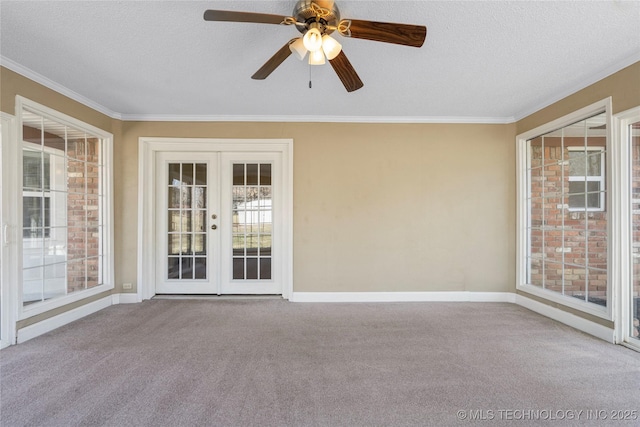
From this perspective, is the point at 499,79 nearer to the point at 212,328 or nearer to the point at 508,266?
the point at 508,266

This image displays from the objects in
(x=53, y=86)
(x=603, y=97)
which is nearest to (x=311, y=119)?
(x=53, y=86)

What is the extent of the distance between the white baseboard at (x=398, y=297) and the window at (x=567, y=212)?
40 centimetres

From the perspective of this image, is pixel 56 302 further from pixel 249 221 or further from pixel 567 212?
pixel 567 212

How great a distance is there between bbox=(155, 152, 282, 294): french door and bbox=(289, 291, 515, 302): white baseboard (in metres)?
0.50

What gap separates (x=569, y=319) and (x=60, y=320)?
5317mm

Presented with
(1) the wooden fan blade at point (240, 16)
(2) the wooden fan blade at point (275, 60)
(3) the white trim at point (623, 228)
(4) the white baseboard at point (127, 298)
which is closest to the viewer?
(1) the wooden fan blade at point (240, 16)

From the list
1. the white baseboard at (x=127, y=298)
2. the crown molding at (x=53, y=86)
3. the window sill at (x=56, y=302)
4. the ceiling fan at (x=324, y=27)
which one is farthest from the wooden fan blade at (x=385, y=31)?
the white baseboard at (x=127, y=298)

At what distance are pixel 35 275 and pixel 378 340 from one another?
11.0ft

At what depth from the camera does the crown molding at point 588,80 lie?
102 inches

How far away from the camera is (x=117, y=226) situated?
13.1 feet

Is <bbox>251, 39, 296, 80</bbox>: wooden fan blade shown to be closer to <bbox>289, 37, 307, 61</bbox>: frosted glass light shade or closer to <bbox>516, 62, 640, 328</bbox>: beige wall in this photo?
<bbox>289, 37, 307, 61</bbox>: frosted glass light shade

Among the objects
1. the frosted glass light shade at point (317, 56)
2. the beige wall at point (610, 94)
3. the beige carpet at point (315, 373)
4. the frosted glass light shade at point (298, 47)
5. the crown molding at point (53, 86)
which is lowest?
the beige carpet at point (315, 373)

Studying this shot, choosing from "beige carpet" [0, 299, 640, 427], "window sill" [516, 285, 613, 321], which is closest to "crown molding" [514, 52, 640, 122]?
"window sill" [516, 285, 613, 321]

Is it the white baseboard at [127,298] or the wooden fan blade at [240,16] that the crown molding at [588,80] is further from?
the white baseboard at [127,298]
